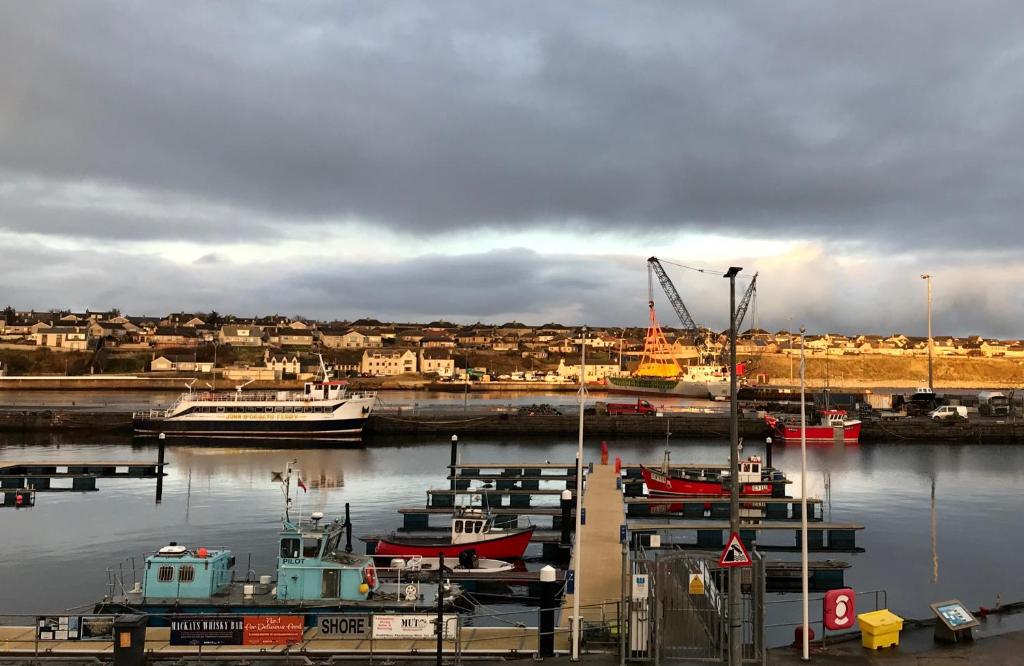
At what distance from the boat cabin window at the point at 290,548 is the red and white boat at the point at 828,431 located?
66.5m

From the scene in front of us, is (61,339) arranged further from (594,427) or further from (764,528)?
(764,528)

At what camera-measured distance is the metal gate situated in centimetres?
1586

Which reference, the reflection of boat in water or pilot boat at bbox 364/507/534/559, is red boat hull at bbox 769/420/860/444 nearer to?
the reflection of boat in water

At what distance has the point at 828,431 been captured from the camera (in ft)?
261

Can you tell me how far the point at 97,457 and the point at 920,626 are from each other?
6566cm

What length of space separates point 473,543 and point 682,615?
14103 mm

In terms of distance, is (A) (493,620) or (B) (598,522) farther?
(B) (598,522)

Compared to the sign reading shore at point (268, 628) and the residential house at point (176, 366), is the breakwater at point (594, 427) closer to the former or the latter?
the sign reading shore at point (268, 628)

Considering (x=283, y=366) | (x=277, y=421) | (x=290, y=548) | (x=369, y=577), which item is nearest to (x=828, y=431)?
(x=277, y=421)

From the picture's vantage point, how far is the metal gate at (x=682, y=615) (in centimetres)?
1586

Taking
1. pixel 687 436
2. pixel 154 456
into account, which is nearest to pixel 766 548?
pixel 687 436

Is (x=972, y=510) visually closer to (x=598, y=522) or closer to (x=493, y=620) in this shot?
(x=598, y=522)

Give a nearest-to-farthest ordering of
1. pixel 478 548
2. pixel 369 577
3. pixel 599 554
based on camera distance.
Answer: pixel 369 577 < pixel 599 554 < pixel 478 548

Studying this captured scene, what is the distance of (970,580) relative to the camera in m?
32.1
